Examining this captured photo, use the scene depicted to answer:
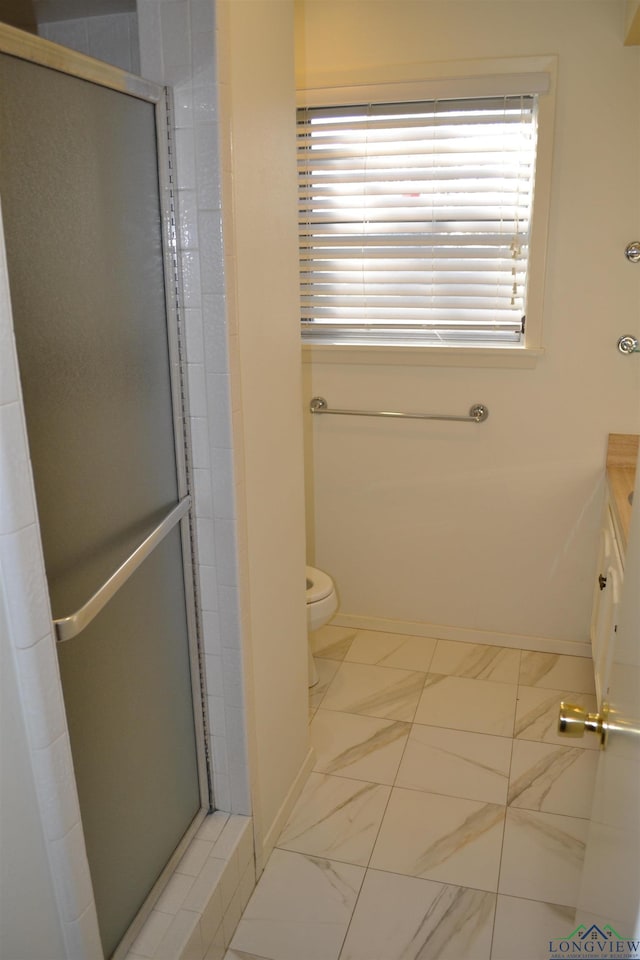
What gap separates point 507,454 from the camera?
3010mm

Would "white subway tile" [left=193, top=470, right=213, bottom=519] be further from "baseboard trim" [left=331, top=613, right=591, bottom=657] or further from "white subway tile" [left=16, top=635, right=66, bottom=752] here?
"baseboard trim" [left=331, top=613, right=591, bottom=657]

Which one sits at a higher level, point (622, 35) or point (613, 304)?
point (622, 35)

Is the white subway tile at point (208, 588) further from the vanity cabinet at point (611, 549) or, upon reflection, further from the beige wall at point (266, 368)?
the vanity cabinet at point (611, 549)

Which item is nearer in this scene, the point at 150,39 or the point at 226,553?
the point at 150,39

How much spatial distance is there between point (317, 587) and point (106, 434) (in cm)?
147

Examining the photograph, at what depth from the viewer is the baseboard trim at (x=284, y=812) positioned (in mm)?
2101

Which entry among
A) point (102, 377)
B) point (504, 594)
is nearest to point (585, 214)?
point (504, 594)

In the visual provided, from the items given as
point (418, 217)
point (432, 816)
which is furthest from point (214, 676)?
point (418, 217)

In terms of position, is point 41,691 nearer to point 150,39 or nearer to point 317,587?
point 150,39

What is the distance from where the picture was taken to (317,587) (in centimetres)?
278

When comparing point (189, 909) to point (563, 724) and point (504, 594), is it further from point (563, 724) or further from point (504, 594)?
point (504, 594)

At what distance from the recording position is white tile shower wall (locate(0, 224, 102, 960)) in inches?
40.3

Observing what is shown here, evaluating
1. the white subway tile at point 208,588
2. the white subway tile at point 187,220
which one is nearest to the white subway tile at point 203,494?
the white subway tile at point 208,588

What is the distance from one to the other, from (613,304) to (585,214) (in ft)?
1.04
